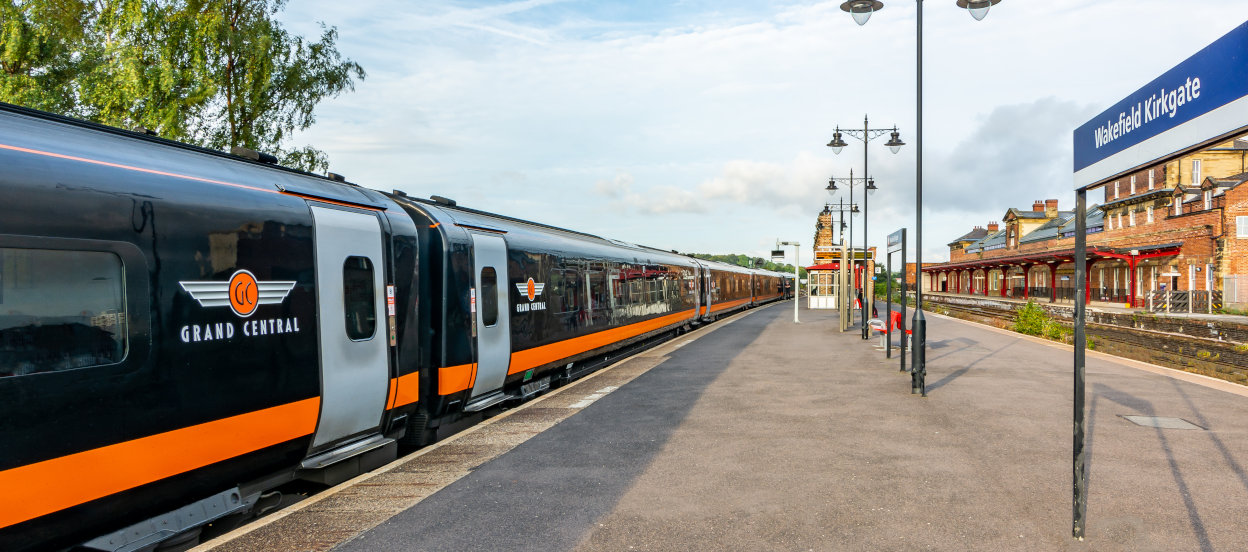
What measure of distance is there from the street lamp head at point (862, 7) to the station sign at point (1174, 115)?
734 centimetres

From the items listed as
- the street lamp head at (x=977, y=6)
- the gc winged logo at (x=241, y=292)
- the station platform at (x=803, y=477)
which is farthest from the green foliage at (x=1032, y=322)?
the gc winged logo at (x=241, y=292)

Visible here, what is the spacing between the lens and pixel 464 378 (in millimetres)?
8023

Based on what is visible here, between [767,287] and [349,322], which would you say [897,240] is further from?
[767,287]

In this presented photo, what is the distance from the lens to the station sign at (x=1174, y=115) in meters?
3.31

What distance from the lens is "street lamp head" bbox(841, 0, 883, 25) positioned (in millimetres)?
11594

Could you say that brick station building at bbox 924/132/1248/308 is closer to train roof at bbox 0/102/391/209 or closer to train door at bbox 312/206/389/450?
train door at bbox 312/206/389/450

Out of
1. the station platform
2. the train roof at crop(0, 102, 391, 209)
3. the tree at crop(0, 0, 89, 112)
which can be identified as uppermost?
the tree at crop(0, 0, 89, 112)

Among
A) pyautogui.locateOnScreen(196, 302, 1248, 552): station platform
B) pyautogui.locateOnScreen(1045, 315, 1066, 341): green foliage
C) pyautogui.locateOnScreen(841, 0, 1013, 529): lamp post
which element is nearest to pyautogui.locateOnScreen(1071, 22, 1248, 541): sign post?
pyautogui.locateOnScreen(196, 302, 1248, 552): station platform

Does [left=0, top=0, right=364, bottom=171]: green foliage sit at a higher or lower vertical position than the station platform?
higher

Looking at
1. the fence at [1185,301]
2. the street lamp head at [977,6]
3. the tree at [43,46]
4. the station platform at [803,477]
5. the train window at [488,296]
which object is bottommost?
the station platform at [803,477]

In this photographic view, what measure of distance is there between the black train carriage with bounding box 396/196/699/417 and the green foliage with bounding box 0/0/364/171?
1208 cm

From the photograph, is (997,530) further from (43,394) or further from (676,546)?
(43,394)

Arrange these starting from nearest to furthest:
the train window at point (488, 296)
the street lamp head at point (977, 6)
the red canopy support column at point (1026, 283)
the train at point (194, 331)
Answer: the train at point (194, 331)
the train window at point (488, 296)
the street lamp head at point (977, 6)
the red canopy support column at point (1026, 283)

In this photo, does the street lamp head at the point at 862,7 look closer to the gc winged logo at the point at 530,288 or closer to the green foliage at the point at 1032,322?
the gc winged logo at the point at 530,288
